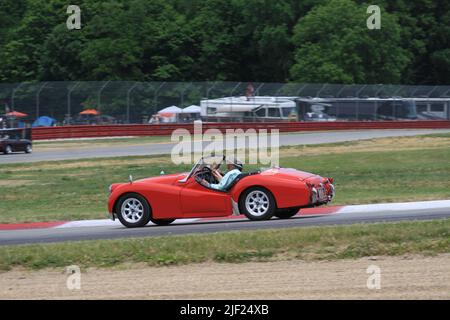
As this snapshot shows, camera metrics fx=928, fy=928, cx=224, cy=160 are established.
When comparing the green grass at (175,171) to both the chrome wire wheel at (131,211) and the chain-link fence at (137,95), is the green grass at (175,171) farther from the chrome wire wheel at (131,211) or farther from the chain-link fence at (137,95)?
the chain-link fence at (137,95)

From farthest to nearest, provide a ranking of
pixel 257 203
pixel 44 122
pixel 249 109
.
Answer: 1. pixel 249 109
2. pixel 44 122
3. pixel 257 203

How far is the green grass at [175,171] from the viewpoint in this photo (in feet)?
68.2

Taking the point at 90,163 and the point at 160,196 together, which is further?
the point at 90,163

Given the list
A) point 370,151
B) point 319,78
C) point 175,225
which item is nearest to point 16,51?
point 319,78

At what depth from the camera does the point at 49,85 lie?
47.4 m

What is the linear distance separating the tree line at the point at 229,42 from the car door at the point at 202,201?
48.1 metres

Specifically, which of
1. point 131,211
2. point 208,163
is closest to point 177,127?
point 131,211

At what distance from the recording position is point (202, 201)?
51.4 feet

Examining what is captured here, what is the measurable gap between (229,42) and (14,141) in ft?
117

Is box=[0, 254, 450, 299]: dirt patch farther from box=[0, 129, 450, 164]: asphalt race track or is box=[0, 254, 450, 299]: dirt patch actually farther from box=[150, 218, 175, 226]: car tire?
box=[0, 129, 450, 164]: asphalt race track

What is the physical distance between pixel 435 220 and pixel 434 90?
4362cm

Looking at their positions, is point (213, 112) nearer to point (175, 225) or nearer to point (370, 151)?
point (370, 151)

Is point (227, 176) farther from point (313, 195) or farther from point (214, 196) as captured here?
point (313, 195)

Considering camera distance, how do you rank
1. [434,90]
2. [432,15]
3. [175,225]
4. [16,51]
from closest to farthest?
[175,225], [434,90], [16,51], [432,15]
